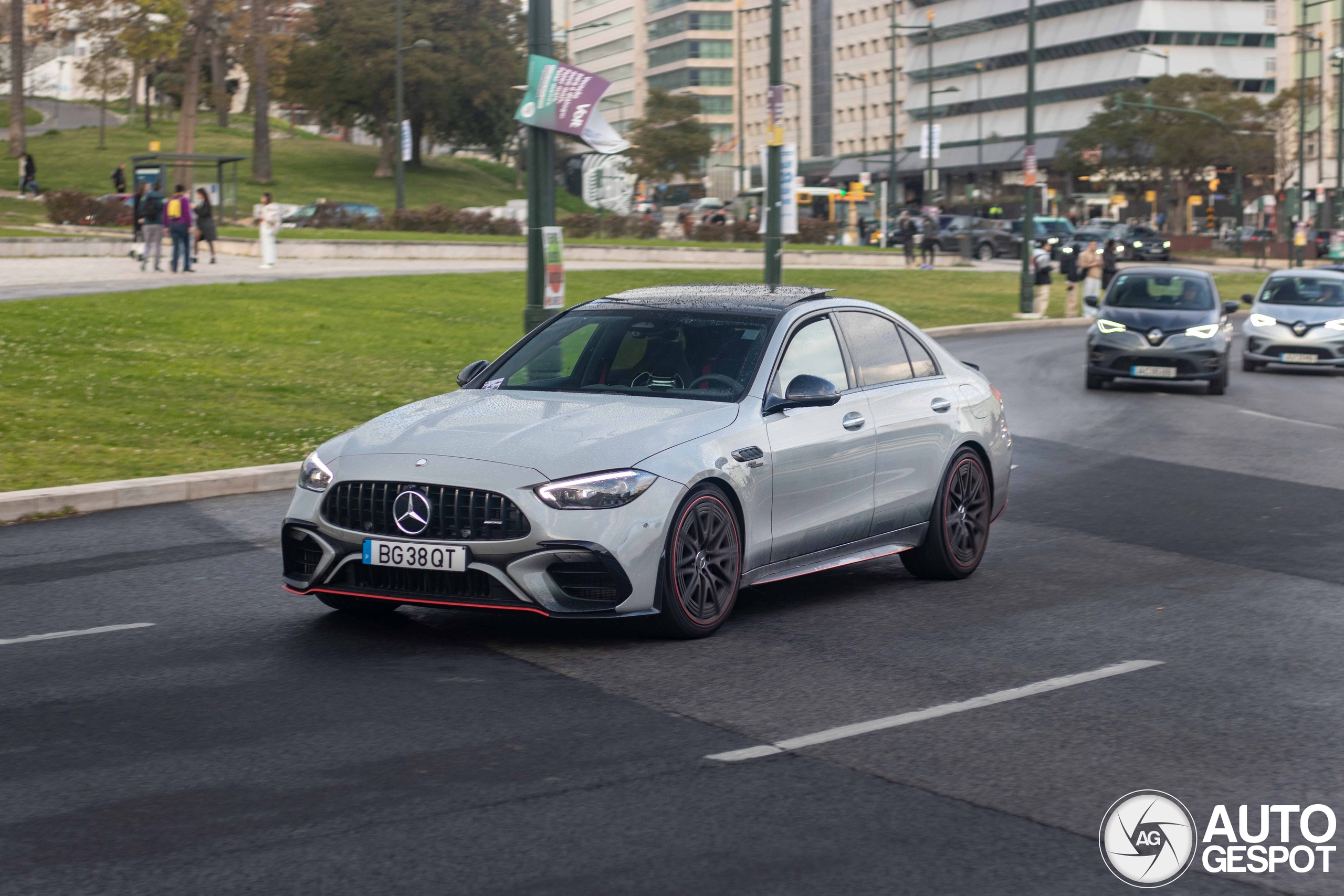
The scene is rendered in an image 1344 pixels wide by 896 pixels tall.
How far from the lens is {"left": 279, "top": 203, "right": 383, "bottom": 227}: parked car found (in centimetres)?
5375

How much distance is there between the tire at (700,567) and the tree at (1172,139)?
78.5 meters

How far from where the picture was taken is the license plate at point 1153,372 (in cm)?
2214

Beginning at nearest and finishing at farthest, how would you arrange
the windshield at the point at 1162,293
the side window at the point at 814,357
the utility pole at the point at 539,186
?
the side window at the point at 814,357
the utility pole at the point at 539,186
the windshield at the point at 1162,293

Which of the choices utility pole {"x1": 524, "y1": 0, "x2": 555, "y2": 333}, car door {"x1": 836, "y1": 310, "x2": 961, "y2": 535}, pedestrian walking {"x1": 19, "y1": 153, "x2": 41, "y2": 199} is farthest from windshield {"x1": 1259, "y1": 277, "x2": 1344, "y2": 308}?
pedestrian walking {"x1": 19, "y1": 153, "x2": 41, "y2": 199}

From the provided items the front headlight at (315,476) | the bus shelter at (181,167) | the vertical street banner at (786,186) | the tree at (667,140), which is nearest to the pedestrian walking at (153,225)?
the bus shelter at (181,167)

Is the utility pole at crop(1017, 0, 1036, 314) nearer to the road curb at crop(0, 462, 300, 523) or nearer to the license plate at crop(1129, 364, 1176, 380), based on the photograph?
the license plate at crop(1129, 364, 1176, 380)

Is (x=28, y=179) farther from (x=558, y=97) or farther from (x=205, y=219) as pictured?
(x=558, y=97)

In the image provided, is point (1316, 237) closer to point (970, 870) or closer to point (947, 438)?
point (947, 438)

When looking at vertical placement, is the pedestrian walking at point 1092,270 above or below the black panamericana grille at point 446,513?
above

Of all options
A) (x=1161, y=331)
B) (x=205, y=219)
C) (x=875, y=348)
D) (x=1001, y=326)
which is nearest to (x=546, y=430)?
(x=875, y=348)

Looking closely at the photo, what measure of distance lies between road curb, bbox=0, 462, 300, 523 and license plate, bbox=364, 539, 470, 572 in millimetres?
4965

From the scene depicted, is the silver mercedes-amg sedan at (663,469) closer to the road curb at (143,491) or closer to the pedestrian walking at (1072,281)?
the road curb at (143,491)

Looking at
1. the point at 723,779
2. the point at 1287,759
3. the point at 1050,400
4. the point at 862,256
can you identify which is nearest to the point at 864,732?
the point at 723,779

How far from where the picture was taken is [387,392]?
18.1 metres
